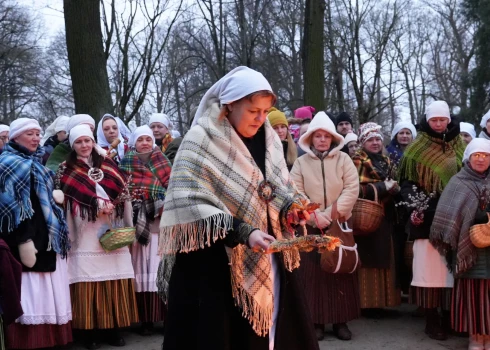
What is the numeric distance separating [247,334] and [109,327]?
3.12 metres

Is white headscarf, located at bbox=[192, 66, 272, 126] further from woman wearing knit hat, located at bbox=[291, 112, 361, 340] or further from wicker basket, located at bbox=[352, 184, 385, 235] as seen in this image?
wicker basket, located at bbox=[352, 184, 385, 235]

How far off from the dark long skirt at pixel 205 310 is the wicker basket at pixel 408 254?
3.85 m

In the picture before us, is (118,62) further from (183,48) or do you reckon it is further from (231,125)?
(231,125)

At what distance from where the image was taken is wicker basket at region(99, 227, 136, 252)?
594 cm

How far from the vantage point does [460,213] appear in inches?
221

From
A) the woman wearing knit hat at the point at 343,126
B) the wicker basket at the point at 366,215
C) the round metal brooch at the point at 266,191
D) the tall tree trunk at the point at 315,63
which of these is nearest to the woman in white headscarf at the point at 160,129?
the woman wearing knit hat at the point at 343,126

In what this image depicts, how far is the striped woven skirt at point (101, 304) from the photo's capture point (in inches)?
238

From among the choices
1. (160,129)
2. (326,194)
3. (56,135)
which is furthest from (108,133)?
(326,194)

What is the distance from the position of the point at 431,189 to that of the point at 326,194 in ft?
3.50

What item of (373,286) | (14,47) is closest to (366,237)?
(373,286)

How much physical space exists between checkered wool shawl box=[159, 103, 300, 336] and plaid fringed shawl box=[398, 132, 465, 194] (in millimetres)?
3170

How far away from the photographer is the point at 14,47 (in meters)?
Answer: 29.0

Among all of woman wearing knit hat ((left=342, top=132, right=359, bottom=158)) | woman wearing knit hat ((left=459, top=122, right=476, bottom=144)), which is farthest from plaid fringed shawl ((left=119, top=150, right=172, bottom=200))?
woman wearing knit hat ((left=459, top=122, right=476, bottom=144))

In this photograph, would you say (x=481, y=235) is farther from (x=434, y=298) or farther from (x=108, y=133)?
(x=108, y=133)
